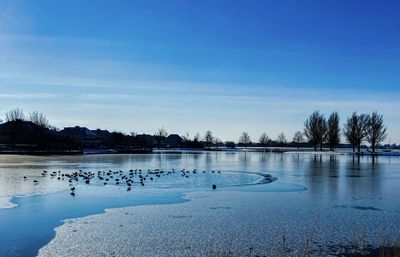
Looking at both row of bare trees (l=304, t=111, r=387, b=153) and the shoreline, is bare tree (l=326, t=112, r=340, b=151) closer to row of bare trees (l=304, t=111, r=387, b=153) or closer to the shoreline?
row of bare trees (l=304, t=111, r=387, b=153)

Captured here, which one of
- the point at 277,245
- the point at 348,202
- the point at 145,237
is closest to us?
the point at 277,245

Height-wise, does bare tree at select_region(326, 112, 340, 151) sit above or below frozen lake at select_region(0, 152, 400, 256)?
above

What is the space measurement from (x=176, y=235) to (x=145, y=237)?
785 millimetres

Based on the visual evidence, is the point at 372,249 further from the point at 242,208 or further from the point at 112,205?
the point at 112,205

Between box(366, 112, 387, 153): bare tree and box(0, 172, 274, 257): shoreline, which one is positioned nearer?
box(0, 172, 274, 257): shoreline

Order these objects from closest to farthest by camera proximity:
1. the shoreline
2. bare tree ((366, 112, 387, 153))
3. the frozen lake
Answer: the frozen lake, the shoreline, bare tree ((366, 112, 387, 153))

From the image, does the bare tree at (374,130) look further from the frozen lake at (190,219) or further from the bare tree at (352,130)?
the frozen lake at (190,219)

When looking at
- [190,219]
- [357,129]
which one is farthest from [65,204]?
[357,129]

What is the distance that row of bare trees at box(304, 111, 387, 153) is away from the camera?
92125 millimetres

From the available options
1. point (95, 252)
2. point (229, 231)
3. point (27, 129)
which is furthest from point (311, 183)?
point (27, 129)

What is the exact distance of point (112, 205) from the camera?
1522 centimetres

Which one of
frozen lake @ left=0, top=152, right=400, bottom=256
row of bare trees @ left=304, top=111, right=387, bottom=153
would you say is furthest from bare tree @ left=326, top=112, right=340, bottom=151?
frozen lake @ left=0, top=152, right=400, bottom=256

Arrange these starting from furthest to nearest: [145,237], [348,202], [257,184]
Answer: [257,184] → [348,202] → [145,237]

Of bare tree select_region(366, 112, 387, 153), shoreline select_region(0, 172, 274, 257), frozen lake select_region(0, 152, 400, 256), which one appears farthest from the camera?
bare tree select_region(366, 112, 387, 153)
